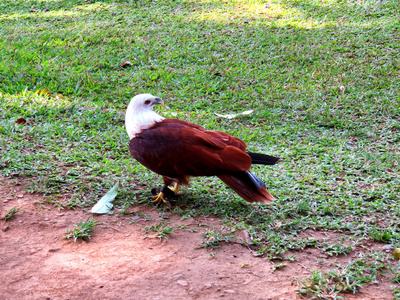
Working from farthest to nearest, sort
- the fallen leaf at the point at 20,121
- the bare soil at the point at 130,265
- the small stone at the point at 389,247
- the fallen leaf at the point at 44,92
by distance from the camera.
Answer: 1. the fallen leaf at the point at 44,92
2. the fallen leaf at the point at 20,121
3. the small stone at the point at 389,247
4. the bare soil at the point at 130,265

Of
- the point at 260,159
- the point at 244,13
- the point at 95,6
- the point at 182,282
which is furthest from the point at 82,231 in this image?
the point at 95,6

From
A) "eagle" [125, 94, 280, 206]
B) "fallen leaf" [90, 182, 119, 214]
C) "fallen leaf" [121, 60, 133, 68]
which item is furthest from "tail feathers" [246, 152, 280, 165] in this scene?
"fallen leaf" [121, 60, 133, 68]

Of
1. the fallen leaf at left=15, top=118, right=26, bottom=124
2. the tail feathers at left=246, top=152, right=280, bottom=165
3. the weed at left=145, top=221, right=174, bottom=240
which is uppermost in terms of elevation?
the tail feathers at left=246, top=152, right=280, bottom=165

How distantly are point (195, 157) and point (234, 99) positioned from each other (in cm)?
240

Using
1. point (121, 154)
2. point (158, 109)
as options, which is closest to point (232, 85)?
point (158, 109)

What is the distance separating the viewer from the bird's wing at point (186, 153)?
3.41m

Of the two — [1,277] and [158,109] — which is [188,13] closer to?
[158,109]

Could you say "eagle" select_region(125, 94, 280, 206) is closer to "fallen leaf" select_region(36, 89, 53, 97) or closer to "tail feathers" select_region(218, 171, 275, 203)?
"tail feathers" select_region(218, 171, 275, 203)

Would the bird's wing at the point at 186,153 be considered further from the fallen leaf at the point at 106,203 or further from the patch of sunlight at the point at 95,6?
the patch of sunlight at the point at 95,6

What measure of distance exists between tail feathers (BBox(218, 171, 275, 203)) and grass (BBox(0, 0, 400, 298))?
19 cm

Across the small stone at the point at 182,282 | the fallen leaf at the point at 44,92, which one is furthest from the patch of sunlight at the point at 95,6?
the small stone at the point at 182,282

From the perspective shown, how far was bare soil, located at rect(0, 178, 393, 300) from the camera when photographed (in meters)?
2.58

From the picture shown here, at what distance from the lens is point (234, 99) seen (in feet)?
18.5

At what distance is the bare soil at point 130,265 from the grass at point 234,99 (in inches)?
6.9
